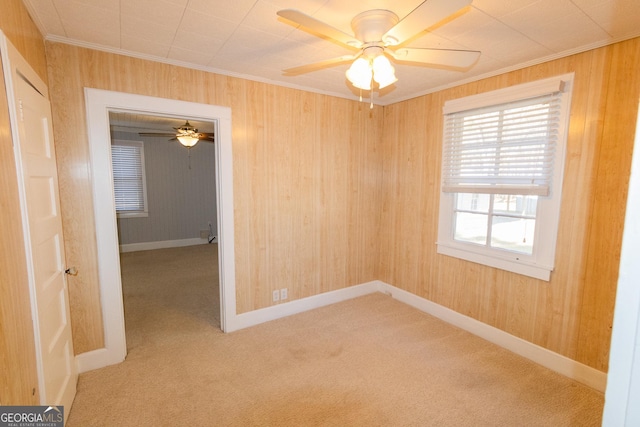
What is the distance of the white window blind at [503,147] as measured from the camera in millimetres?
2426

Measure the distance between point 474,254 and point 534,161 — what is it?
1.00m

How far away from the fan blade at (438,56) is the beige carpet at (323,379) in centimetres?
220

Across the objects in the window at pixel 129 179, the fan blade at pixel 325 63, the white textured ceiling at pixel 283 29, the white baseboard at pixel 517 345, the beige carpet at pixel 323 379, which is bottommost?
the beige carpet at pixel 323 379

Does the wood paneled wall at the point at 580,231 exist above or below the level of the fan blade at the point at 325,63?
below

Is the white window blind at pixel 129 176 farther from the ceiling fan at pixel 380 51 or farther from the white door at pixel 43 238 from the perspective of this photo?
the ceiling fan at pixel 380 51

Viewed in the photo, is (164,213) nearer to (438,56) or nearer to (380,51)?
(380,51)

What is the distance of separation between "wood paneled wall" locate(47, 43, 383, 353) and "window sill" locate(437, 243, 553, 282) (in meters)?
1.08

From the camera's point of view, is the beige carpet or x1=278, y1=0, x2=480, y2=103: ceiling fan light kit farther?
the beige carpet

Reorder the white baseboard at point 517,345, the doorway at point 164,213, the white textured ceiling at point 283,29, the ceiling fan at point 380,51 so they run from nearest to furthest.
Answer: the ceiling fan at point 380,51, the white textured ceiling at point 283,29, the white baseboard at point 517,345, the doorway at point 164,213

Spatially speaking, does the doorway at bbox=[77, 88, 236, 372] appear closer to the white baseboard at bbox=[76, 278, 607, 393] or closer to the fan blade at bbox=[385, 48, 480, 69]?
the white baseboard at bbox=[76, 278, 607, 393]

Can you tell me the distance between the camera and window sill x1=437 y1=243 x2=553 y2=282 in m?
2.50

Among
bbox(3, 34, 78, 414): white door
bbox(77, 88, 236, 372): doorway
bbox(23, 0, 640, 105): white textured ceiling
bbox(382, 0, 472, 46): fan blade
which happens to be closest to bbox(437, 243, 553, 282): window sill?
bbox(23, 0, 640, 105): white textured ceiling

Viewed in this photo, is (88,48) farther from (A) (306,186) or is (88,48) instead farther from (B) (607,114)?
(B) (607,114)

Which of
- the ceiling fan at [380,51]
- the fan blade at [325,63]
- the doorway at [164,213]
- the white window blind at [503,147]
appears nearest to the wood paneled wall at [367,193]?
the white window blind at [503,147]
